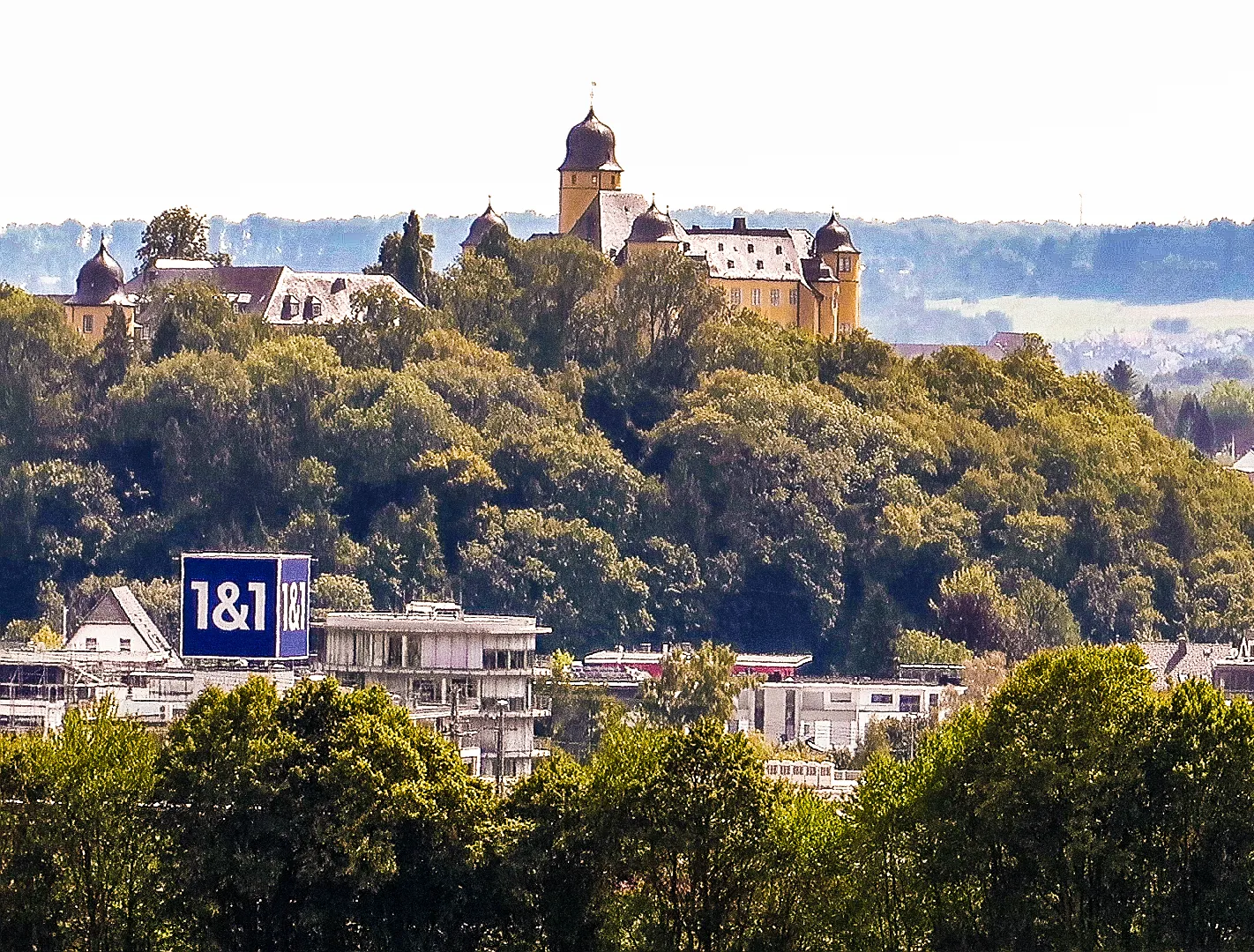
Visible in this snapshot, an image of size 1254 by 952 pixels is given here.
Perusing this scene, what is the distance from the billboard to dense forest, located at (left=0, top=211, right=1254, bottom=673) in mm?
45681

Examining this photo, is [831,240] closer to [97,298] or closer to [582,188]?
[582,188]

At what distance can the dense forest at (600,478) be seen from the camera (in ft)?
547

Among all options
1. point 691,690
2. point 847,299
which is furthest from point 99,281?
point 691,690

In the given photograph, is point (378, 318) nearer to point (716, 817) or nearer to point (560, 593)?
point (560, 593)

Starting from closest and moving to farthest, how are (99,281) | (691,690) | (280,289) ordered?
1. (691,690)
2. (99,281)
3. (280,289)

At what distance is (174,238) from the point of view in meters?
194

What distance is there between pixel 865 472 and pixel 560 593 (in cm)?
1479

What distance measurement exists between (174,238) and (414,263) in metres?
12.7

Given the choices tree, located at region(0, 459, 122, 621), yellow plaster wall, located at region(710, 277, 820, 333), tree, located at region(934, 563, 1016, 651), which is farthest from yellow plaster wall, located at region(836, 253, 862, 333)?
tree, located at region(0, 459, 122, 621)

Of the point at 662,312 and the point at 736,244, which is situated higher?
the point at 736,244

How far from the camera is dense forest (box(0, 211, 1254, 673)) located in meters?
167

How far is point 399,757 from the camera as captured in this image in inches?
3250

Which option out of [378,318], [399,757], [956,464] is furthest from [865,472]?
[399,757]

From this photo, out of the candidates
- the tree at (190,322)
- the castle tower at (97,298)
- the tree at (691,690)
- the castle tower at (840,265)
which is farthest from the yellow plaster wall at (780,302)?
the tree at (691,690)
